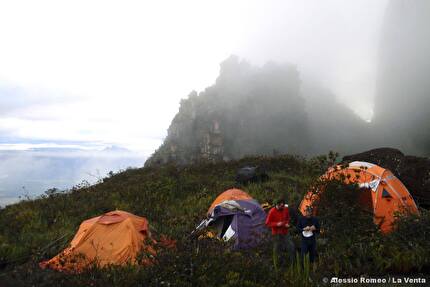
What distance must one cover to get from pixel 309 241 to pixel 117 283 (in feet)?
16.1

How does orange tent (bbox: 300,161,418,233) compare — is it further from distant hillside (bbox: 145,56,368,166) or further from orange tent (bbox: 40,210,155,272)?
distant hillside (bbox: 145,56,368,166)

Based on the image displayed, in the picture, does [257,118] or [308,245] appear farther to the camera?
[257,118]

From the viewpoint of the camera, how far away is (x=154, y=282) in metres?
6.95

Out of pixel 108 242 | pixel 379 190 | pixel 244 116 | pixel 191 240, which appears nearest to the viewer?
pixel 191 240

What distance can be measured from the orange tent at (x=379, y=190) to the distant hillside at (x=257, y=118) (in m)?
74.8

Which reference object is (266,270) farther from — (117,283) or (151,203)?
(151,203)

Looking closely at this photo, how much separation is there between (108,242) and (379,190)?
8.72 meters

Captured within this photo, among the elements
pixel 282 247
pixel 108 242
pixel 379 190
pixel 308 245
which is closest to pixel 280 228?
pixel 282 247

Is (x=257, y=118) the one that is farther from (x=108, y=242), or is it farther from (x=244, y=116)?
(x=108, y=242)

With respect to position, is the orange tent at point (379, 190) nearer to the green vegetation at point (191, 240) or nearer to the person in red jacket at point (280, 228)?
the green vegetation at point (191, 240)

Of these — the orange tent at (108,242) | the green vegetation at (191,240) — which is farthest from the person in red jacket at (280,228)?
the orange tent at (108,242)

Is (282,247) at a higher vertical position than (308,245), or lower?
lower

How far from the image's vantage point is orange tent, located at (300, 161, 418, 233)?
478 inches

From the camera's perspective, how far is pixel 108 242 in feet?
37.1
